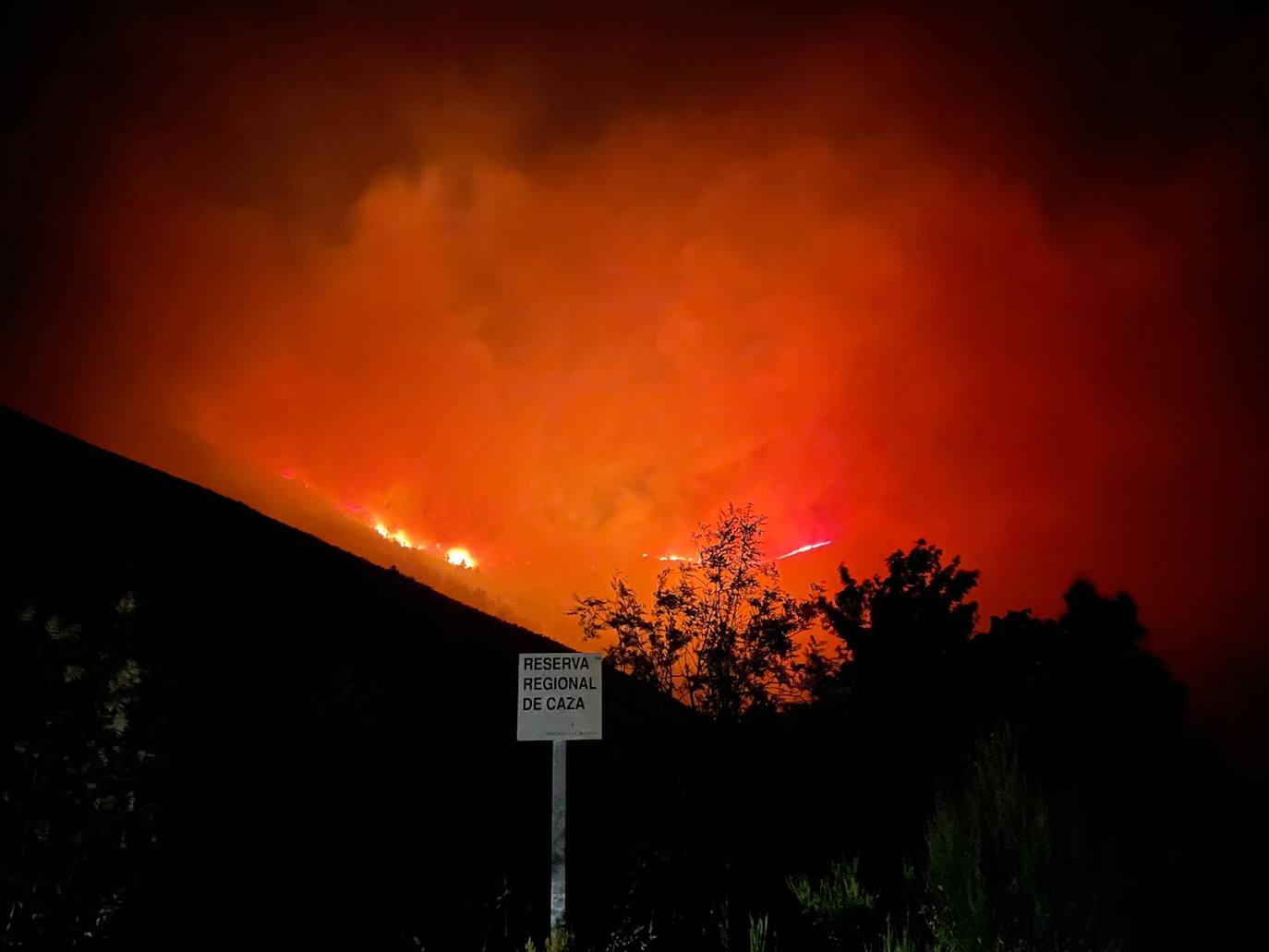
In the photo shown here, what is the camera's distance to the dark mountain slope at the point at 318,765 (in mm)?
5637

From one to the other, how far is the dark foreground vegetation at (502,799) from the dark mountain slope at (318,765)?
47 mm

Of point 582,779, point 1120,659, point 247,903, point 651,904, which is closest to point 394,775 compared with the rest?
point 582,779

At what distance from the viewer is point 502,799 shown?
1527cm

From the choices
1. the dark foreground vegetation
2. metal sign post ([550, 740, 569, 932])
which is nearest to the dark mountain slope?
the dark foreground vegetation

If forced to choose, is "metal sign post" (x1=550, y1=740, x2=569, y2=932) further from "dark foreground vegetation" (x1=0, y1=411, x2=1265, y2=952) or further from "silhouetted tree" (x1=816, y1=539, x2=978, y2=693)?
"silhouetted tree" (x1=816, y1=539, x2=978, y2=693)

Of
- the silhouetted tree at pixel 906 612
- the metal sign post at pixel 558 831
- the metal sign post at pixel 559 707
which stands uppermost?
the silhouetted tree at pixel 906 612

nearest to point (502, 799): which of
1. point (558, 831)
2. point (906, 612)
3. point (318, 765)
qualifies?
point (318, 765)

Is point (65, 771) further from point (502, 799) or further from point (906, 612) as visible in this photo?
point (906, 612)

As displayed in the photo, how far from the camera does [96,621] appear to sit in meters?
5.09

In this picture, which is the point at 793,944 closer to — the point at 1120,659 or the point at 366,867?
the point at 366,867

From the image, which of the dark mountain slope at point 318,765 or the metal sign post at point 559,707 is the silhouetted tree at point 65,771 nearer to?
Answer: the dark mountain slope at point 318,765

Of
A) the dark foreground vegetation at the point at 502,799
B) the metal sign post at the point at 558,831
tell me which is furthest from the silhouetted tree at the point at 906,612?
the metal sign post at the point at 558,831

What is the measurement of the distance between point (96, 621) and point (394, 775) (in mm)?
10263

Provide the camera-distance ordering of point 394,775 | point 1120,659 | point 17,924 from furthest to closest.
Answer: point 1120,659, point 394,775, point 17,924
